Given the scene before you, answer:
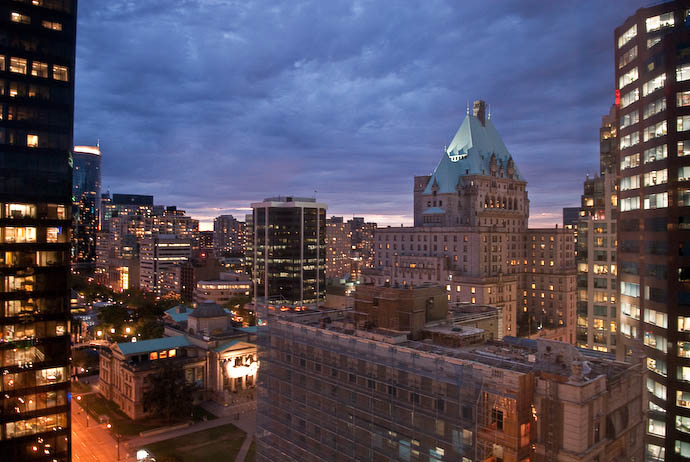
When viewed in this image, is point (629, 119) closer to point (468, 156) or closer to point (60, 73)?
point (60, 73)

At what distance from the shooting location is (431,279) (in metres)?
135

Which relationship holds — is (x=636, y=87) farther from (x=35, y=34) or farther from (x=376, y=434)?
(x=35, y=34)

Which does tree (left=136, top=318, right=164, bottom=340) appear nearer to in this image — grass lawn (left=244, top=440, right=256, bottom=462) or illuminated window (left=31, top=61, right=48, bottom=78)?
grass lawn (left=244, top=440, right=256, bottom=462)

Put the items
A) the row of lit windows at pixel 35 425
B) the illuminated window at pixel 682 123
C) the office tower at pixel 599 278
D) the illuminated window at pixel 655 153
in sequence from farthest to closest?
the office tower at pixel 599 278, the illuminated window at pixel 655 153, the illuminated window at pixel 682 123, the row of lit windows at pixel 35 425

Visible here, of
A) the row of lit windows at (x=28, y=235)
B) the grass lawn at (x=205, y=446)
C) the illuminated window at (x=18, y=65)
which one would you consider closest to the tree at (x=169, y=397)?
the grass lawn at (x=205, y=446)

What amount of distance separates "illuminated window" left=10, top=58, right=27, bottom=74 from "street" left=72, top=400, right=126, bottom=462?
52.7 meters

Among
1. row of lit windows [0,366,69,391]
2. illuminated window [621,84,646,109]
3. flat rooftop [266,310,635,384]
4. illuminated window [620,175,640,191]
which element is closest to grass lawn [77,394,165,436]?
row of lit windows [0,366,69,391]

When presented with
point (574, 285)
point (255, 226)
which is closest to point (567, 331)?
point (574, 285)

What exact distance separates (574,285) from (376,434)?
385 feet

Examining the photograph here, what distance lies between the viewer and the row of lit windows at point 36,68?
54.2 meters

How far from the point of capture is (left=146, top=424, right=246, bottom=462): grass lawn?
68.8m

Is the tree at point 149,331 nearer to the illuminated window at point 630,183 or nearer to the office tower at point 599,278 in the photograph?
the office tower at point 599,278

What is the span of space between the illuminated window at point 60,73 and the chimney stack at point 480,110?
12760cm

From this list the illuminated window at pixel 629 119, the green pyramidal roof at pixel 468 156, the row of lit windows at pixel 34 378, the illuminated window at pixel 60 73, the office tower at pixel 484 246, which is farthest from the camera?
the green pyramidal roof at pixel 468 156
